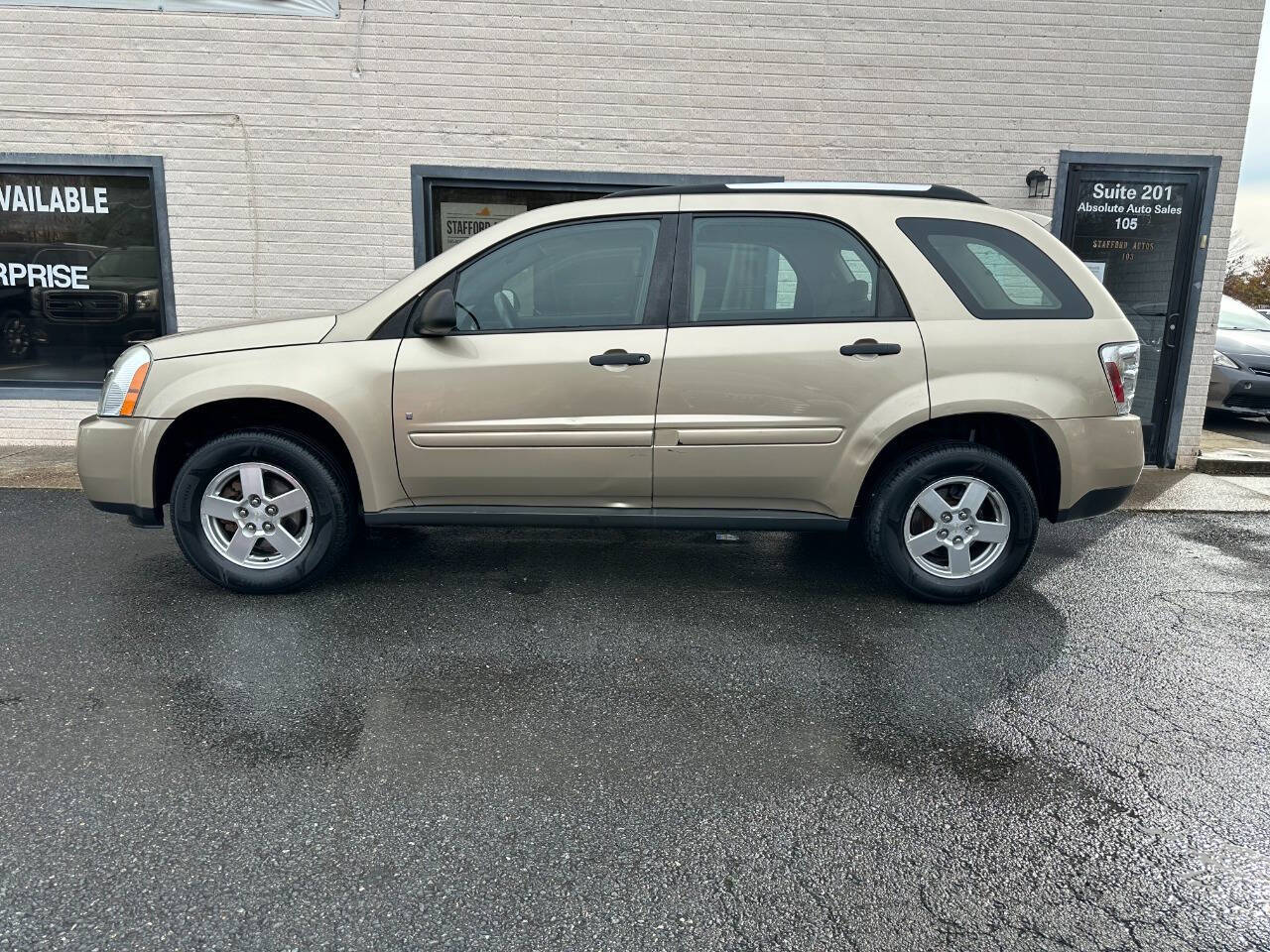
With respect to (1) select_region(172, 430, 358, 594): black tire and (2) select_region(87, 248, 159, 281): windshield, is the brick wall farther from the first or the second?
(1) select_region(172, 430, 358, 594): black tire

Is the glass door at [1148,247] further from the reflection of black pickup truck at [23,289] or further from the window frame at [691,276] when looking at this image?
the reflection of black pickup truck at [23,289]

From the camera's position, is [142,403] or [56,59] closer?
[142,403]

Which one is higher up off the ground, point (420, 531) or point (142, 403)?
point (142, 403)

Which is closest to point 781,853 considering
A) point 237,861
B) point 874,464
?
point 237,861

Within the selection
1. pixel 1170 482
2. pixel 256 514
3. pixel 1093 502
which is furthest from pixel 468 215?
pixel 1170 482

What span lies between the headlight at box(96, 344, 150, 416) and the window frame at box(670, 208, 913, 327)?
248cm

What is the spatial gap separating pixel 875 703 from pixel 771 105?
228 inches

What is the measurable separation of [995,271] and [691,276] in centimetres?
142

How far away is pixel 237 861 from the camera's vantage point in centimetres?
242

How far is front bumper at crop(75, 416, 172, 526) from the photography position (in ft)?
13.9

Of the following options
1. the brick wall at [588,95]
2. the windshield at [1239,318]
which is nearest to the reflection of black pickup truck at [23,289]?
the brick wall at [588,95]

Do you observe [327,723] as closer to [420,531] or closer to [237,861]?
[237,861]

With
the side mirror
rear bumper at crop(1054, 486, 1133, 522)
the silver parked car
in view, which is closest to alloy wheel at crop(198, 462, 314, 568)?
the side mirror

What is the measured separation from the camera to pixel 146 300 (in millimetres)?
8047
